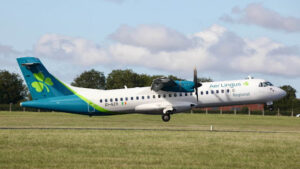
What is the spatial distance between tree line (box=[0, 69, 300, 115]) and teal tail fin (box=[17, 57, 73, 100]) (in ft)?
260

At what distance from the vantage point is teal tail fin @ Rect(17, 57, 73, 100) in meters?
41.2

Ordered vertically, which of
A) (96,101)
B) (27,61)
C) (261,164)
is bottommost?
(261,164)

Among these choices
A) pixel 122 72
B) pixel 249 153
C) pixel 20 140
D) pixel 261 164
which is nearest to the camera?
pixel 261 164

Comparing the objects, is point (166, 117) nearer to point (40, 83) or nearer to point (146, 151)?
point (40, 83)

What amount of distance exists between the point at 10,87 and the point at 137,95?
8710 cm

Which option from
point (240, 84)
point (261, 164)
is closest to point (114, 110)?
point (240, 84)

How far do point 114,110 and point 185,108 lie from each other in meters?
6.82

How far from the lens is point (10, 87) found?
121 metres

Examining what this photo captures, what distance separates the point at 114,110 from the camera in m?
42.3

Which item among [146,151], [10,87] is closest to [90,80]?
[10,87]

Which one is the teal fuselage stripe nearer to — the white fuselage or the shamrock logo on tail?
the white fuselage

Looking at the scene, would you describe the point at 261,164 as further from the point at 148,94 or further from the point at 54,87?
the point at 54,87

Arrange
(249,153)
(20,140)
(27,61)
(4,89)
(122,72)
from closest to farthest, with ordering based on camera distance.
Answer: (249,153) < (20,140) < (27,61) < (4,89) < (122,72)

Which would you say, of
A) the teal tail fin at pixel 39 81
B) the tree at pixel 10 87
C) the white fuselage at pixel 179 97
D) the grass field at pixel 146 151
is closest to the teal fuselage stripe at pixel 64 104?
the teal tail fin at pixel 39 81
